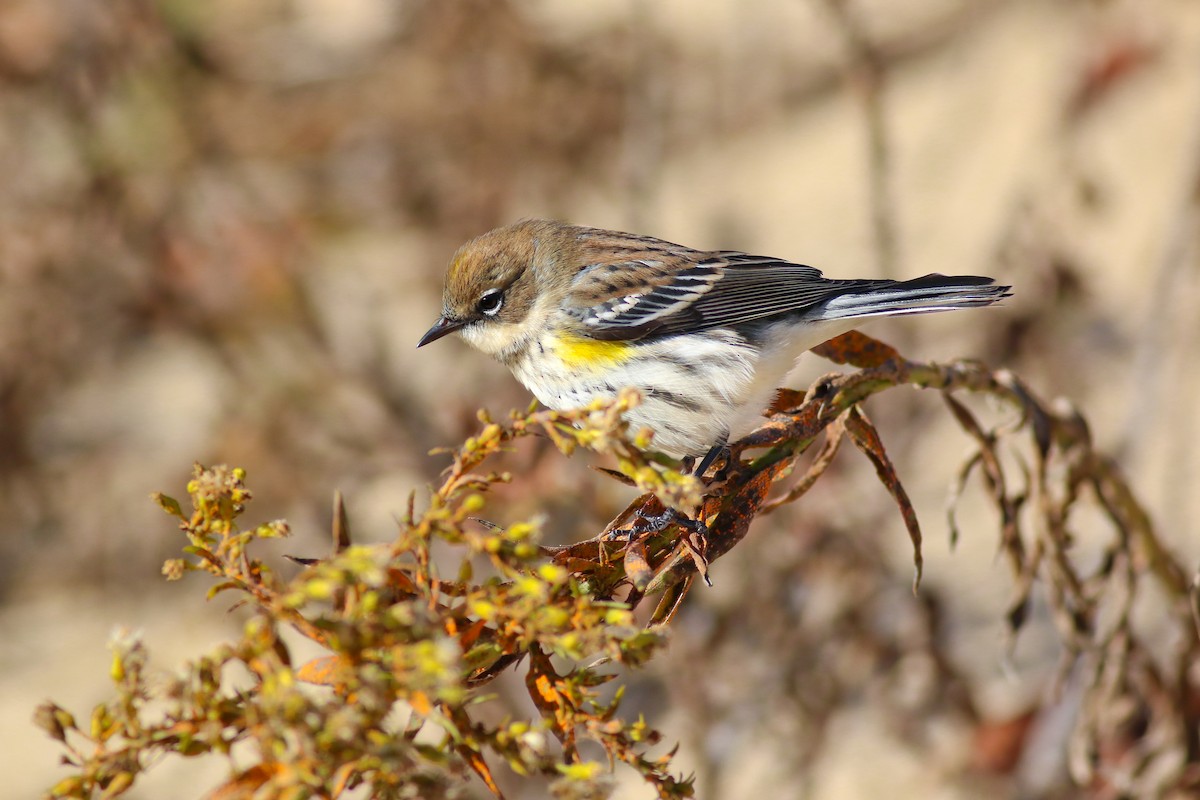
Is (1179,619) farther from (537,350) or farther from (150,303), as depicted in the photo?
(150,303)

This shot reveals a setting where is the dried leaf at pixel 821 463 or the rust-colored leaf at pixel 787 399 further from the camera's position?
the rust-colored leaf at pixel 787 399

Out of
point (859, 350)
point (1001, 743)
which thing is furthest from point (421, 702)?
point (1001, 743)

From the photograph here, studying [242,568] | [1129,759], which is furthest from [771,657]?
[242,568]

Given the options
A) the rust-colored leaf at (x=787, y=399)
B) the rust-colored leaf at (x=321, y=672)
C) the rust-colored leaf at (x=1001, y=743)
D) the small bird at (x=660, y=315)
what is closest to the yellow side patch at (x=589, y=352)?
the small bird at (x=660, y=315)

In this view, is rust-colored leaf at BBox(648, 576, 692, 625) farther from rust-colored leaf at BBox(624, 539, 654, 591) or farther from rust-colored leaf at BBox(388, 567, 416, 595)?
rust-colored leaf at BBox(388, 567, 416, 595)

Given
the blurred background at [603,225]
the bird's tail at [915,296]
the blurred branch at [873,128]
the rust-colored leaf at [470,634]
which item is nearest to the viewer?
the rust-colored leaf at [470,634]

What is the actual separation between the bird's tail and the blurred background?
115 cm

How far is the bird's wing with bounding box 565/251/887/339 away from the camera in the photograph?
145 inches

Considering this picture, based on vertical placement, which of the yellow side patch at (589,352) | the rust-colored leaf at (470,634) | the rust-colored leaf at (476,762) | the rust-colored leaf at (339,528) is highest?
the yellow side patch at (589,352)

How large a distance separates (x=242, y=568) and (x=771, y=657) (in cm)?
363

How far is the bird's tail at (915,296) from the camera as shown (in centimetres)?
319

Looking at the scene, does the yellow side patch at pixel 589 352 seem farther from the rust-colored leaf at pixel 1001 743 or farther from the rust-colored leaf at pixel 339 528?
the rust-colored leaf at pixel 1001 743

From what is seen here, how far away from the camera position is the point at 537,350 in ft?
12.3

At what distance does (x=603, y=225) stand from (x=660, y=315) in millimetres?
4282
